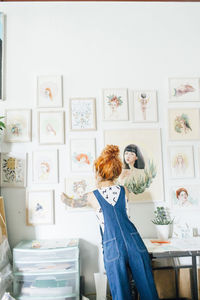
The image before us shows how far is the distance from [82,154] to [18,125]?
2.19 ft

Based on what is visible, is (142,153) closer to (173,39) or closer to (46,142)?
(46,142)

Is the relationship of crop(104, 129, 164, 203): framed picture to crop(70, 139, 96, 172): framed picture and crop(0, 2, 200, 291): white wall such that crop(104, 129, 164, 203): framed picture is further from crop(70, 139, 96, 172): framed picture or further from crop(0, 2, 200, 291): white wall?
crop(70, 139, 96, 172): framed picture

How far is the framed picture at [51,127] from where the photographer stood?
229 centimetres

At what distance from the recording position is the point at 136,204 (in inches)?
89.7

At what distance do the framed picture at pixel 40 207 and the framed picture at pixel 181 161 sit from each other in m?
1.18

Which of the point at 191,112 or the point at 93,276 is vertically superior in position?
the point at 191,112

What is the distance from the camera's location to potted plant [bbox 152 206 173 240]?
7.06 feet

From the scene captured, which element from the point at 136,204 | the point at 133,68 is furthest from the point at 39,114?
the point at 136,204

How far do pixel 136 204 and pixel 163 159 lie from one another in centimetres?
50

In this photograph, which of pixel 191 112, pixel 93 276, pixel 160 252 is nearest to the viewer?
pixel 160 252

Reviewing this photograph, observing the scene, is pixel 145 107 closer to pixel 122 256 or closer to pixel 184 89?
pixel 184 89

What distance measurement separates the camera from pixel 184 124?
92.6 inches

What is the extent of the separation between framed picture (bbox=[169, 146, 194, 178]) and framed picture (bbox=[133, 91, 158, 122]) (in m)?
0.36

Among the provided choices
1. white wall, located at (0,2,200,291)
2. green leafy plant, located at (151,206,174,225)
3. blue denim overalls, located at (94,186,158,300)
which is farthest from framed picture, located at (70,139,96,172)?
green leafy plant, located at (151,206,174,225)
